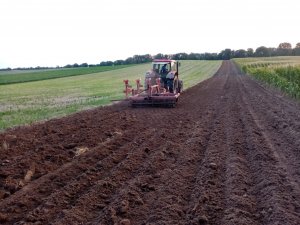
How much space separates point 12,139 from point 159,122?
489 cm

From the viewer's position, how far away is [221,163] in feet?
28.1

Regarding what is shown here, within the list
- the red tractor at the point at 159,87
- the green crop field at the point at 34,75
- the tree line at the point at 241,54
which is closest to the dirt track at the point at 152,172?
the red tractor at the point at 159,87

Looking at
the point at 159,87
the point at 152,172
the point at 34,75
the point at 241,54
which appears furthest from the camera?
the point at 241,54

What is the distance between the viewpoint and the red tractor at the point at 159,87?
58.9ft

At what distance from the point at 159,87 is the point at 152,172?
35.4 feet

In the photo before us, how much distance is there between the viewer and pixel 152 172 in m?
8.01

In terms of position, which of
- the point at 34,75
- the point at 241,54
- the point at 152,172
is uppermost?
the point at 152,172

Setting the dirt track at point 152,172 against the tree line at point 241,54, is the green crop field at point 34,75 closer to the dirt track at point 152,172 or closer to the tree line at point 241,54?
the tree line at point 241,54

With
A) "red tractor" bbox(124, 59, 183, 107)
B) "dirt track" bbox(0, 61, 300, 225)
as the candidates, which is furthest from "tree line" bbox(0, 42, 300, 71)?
"dirt track" bbox(0, 61, 300, 225)

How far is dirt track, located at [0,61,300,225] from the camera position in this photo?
5965mm

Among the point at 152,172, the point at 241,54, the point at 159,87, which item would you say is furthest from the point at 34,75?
the point at 152,172

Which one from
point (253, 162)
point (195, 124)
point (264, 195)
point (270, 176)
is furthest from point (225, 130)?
point (264, 195)

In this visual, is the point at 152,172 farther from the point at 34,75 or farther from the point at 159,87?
the point at 34,75

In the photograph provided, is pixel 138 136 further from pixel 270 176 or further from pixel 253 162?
pixel 270 176
